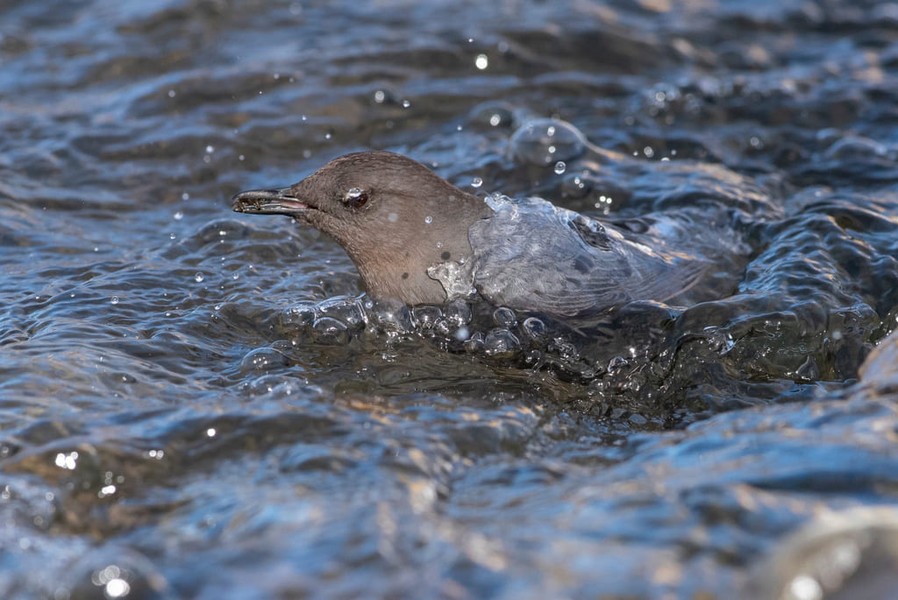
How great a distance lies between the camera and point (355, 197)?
19.9 feet

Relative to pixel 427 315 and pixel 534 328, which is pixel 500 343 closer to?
pixel 534 328

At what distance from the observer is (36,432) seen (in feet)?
15.1

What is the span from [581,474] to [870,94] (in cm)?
617

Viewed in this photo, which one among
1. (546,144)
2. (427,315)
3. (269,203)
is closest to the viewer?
(427,315)

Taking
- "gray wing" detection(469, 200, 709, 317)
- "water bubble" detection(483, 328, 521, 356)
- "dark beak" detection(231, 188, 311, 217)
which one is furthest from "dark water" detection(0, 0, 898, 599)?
"dark beak" detection(231, 188, 311, 217)

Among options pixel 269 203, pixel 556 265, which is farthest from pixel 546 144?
pixel 269 203

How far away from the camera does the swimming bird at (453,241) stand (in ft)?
19.4

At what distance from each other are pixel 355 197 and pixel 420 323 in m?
0.75

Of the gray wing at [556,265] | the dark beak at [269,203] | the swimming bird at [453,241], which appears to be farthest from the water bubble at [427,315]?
the dark beak at [269,203]

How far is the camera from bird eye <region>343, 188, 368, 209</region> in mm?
6043

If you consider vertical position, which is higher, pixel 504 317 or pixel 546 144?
pixel 546 144

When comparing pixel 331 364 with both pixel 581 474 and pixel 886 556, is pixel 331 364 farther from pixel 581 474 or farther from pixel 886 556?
pixel 886 556

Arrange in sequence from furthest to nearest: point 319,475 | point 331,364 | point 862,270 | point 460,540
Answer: point 862,270 < point 331,364 < point 319,475 < point 460,540

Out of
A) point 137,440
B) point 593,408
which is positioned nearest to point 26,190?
point 137,440
